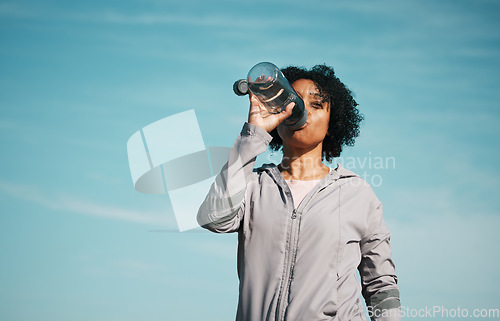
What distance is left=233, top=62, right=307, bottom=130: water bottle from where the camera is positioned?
3.21 metres

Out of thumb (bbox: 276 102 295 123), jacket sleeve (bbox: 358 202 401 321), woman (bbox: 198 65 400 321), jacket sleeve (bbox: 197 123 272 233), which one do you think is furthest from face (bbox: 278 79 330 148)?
jacket sleeve (bbox: 358 202 401 321)

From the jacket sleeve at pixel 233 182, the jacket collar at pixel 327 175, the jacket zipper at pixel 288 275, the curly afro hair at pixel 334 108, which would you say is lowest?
the jacket zipper at pixel 288 275

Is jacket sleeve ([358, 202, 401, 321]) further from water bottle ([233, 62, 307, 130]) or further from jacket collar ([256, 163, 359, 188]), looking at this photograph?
water bottle ([233, 62, 307, 130])

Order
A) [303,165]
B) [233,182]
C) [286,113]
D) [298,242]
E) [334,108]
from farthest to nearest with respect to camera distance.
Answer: [334,108] < [303,165] < [286,113] < [298,242] < [233,182]

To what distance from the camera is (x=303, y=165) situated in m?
3.51

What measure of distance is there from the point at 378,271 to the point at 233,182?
3.36 feet

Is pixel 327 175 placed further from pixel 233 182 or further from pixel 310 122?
pixel 233 182

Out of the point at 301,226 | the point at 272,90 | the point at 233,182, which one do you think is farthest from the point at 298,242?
the point at 272,90

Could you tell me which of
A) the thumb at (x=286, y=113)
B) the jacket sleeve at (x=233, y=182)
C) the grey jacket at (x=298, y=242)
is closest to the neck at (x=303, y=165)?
the grey jacket at (x=298, y=242)

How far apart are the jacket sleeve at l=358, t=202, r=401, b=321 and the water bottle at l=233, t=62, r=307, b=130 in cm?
70

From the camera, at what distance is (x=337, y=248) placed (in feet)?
10.2

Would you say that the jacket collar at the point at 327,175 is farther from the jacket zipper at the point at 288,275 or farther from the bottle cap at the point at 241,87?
the bottle cap at the point at 241,87

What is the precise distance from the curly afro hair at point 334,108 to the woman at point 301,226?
140 mm

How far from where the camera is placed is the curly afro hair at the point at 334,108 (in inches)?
148
